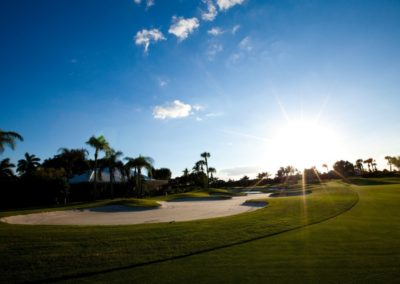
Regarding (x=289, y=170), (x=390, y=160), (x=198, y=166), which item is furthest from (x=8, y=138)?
(x=390, y=160)

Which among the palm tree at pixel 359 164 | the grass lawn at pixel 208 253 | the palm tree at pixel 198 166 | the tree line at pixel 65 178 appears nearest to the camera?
the grass lawn at pixel 208 253

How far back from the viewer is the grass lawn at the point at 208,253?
18.4 ft

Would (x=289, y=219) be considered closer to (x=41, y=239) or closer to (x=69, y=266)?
(x=69, y=266)

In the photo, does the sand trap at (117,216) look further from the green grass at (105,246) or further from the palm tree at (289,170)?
the palm tree at (289,170)

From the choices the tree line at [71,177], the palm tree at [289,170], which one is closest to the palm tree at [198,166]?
the tree line at [71,177]

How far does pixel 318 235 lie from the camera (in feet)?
29.5

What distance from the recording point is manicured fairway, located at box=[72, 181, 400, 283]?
529 cm

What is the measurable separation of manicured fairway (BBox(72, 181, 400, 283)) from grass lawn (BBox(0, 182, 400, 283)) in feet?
0.06

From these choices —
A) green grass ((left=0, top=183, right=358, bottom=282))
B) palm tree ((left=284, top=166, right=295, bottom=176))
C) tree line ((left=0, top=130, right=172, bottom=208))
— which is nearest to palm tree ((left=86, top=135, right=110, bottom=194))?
tree line ((left=0, top=130, right=172, bottom=208))

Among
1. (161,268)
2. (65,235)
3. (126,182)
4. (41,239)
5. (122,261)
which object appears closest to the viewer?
(161,268)

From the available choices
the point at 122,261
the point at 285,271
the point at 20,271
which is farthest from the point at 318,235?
the point at 20,271

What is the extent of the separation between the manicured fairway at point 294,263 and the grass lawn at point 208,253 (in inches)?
0.8

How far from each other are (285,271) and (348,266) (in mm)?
1476

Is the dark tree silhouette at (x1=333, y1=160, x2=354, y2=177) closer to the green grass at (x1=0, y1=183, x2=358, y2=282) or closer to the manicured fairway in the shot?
the green grass at (x1=0, y1=183, x2=358, y2=282)
